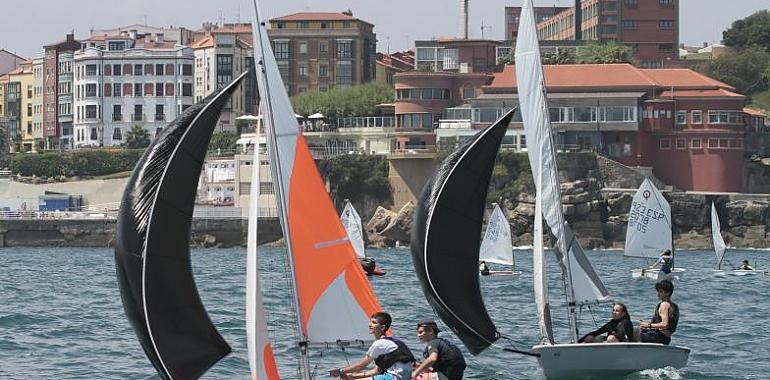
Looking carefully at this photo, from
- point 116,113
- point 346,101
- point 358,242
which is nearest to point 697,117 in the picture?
point 346,101

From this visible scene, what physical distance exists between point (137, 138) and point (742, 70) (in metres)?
47.1

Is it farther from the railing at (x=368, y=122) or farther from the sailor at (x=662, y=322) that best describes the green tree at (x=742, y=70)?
the sailor at (x=662, y=322)

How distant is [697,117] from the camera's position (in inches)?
3804

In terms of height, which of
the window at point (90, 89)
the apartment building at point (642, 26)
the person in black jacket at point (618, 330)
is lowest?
the person in black jacket at point (618, 330)

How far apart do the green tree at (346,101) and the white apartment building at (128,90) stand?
15.1 metres

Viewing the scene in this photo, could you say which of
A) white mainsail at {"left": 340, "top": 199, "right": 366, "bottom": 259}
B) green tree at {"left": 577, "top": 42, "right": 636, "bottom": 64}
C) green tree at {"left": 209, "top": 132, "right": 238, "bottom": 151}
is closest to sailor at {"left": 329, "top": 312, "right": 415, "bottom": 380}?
white mainsail at {"left": 340, "top": 199, "right": 366, "bottom": 259}

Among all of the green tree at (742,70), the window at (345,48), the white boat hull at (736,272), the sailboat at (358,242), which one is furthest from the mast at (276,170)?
the green tree at (742,70)

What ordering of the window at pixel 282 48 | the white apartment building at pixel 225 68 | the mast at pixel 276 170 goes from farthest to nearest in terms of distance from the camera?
the white apartment building at pixel 225 68
the window at pixel 282 48
the mast at pixel 276 170

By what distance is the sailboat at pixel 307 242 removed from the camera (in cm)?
1922

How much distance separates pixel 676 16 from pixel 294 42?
29070 mm

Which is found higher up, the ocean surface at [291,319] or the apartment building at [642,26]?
the apartment building at [642,26]

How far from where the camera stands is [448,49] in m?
106

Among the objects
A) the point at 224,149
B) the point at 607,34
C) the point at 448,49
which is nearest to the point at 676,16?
the point at 607,34

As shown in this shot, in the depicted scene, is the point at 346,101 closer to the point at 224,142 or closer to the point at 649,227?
the point at 224,142
